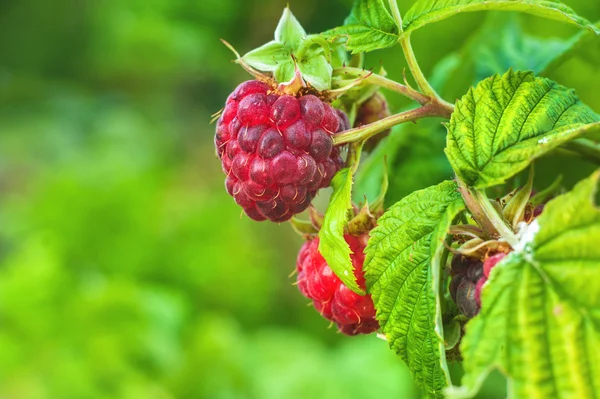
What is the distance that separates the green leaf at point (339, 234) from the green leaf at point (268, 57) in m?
0.09

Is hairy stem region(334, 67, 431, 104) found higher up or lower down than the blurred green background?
lower down

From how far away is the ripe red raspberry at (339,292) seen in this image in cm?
53

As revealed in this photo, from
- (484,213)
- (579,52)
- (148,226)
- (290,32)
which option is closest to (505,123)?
(484,213)

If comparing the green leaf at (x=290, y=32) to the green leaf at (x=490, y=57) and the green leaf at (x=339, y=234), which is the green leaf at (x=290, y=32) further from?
the green leaf at (x=490, y=57)

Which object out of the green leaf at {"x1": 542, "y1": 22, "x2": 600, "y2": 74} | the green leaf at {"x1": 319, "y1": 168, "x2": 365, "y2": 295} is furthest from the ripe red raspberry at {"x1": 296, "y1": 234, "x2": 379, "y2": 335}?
the green leaf at {"x1": 542, "y1": 22, "x2": 600, "y2": 74}

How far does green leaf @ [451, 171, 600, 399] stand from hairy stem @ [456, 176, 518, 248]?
0.02 m

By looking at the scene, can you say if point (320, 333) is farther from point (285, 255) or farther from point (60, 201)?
point (60, 201)

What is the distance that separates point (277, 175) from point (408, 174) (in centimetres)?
30

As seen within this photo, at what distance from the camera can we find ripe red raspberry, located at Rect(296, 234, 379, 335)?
1.73 ft

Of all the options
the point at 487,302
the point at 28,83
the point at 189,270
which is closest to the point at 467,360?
the point at 487,302

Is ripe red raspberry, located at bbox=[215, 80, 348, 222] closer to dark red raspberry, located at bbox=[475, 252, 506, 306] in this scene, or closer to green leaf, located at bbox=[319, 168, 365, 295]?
green leaf, located at bbox=[319, 168, 365, 295]

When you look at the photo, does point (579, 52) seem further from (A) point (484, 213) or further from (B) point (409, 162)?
(A) point (484, 213)

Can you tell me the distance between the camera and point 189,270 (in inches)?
112

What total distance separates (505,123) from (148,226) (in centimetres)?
255
